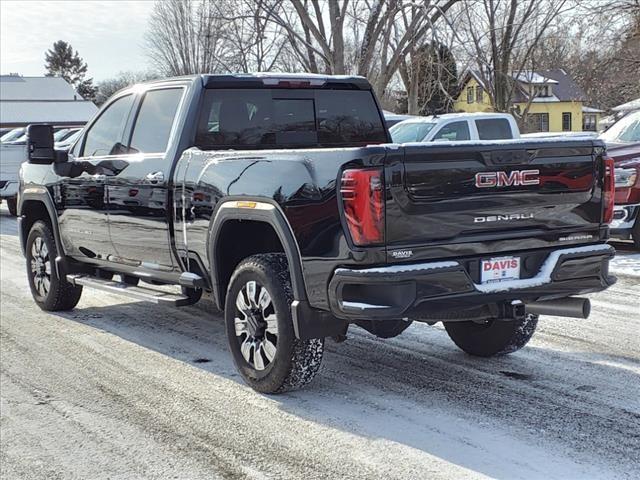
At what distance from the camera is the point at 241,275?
5.05 meters

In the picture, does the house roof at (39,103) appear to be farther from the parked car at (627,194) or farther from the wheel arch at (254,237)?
the wheel arch at (254,237)

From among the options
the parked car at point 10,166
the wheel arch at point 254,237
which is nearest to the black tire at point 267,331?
the wheel arch at point 254,237

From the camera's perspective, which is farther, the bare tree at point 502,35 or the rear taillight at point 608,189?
the bare tree at point 502,35

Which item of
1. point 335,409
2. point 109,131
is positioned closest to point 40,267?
point 109,131

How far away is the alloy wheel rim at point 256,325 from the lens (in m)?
4.90

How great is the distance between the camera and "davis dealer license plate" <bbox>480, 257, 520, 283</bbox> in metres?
4.48

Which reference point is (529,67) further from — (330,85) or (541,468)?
(541,468)

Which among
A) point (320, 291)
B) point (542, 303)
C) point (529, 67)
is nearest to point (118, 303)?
point (320, 291)

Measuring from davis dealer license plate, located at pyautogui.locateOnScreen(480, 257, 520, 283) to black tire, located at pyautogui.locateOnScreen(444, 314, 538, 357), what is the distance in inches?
38.9

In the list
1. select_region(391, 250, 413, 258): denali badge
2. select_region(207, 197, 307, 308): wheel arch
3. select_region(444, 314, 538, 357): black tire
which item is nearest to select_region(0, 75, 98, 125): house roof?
select_region(207, 197, 307, 308): wheel arch

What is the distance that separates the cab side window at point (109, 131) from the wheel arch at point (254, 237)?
1.81 m

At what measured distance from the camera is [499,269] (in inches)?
179

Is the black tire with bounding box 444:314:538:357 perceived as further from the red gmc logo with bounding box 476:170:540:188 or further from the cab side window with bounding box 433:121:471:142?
the cab side window with bounding box 433:121:471:142

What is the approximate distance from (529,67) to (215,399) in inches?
1100
